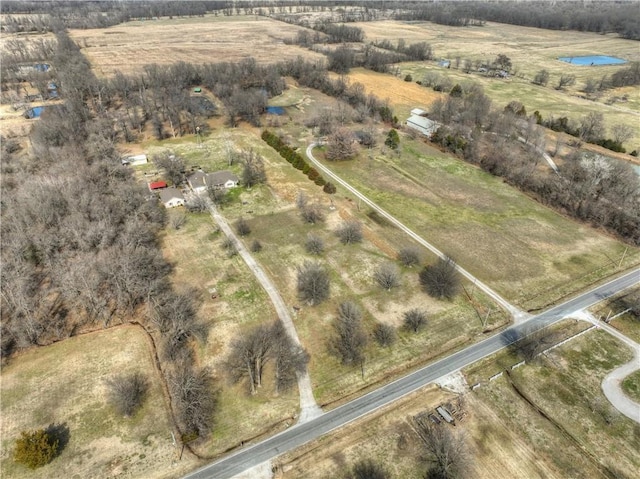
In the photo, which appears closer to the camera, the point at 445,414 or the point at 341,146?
the point at 445,414

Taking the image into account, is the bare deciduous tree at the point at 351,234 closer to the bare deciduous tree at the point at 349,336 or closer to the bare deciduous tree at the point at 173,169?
the bare deciduous tree at the point at 349,336

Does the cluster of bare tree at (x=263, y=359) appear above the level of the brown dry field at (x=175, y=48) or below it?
below

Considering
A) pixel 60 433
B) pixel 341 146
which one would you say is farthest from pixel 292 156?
pixel 60 433

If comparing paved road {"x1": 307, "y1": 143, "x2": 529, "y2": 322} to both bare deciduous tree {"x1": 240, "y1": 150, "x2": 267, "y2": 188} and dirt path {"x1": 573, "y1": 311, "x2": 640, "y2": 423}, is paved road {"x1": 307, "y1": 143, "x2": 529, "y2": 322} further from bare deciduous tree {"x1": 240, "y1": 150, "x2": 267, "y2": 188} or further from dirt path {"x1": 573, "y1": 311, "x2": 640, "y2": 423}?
bare deciduous tree {"x1": 240, "y1": 150, "x2": 267, "y2": 188}

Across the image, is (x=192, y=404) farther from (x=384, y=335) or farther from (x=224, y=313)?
(x=384, y=335)

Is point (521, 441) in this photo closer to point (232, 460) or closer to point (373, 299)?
point (373, 299)

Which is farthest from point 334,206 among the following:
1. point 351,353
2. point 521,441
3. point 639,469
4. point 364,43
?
point 364,43

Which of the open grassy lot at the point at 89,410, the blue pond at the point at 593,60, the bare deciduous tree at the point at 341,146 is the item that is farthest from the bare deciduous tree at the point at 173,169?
the blue pond at the point at 593,60

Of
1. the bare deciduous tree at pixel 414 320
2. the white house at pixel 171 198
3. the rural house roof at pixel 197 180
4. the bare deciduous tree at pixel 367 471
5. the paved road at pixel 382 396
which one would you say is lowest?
the bare deciduous tree at pixel 367 471

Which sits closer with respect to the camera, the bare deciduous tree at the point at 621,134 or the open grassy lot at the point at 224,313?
the open grassy lot at the point at 224,313
